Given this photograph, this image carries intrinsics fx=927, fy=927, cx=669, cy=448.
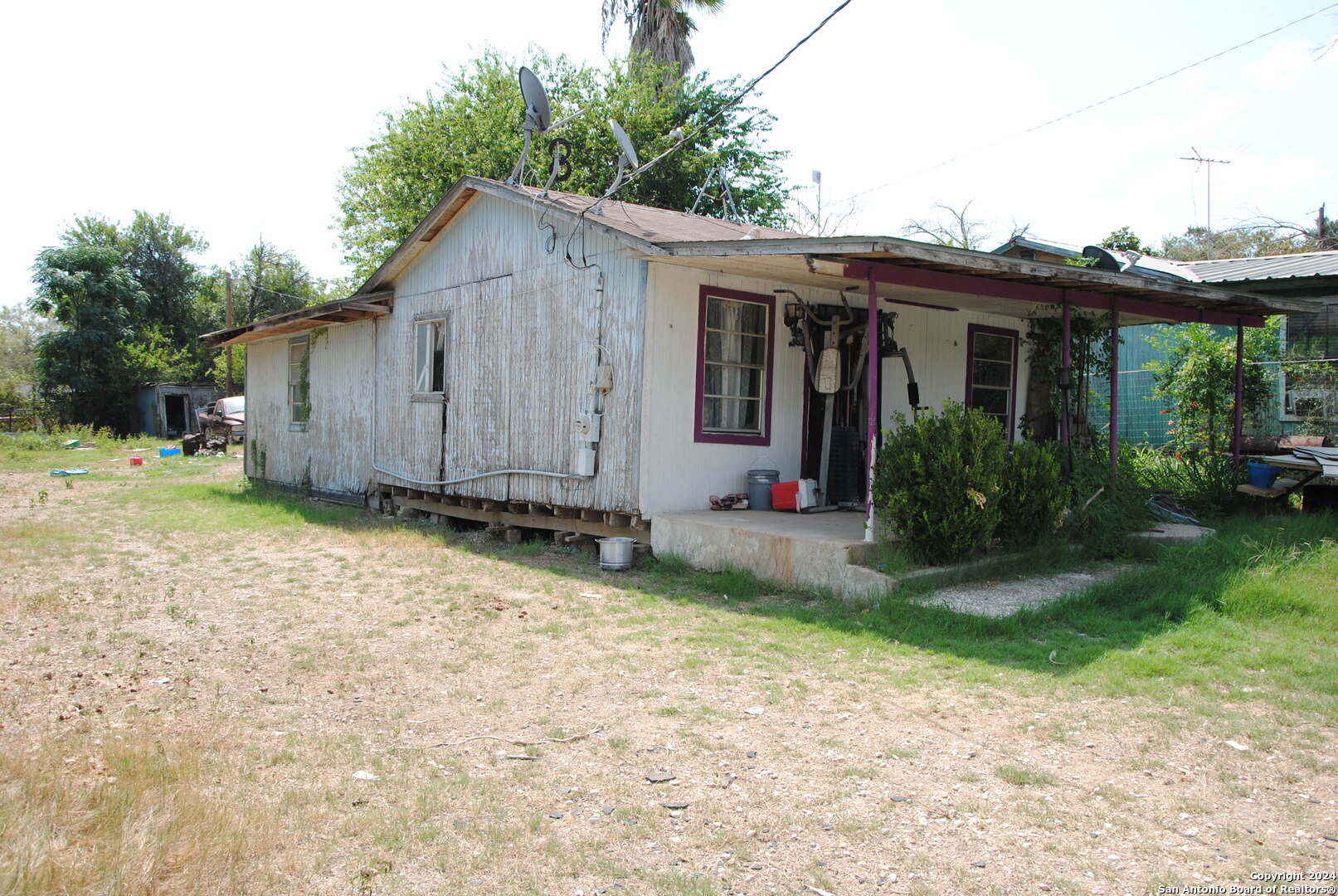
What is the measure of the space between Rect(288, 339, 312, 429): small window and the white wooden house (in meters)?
2.73

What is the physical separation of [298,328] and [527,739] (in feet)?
41.6

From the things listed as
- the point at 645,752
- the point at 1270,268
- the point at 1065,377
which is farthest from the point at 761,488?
the point at 1270,268

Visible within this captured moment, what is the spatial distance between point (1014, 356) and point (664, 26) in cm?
1773

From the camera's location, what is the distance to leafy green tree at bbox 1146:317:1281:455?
467 inches

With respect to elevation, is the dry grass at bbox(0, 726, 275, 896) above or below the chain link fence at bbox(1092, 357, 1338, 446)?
below

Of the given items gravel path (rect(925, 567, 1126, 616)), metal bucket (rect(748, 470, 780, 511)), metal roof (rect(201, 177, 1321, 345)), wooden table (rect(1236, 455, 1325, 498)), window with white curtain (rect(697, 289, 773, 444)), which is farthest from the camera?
metal bucket (rect(748, 470, 780, 511))

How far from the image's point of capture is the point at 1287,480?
961 centimetres

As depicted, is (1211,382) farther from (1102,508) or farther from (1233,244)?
(1233,244)

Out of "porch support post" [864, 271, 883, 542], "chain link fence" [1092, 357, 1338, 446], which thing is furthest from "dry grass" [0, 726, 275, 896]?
"chain link fence" [1092, 357, 1338, 446]

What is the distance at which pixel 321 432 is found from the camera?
15.0 metres

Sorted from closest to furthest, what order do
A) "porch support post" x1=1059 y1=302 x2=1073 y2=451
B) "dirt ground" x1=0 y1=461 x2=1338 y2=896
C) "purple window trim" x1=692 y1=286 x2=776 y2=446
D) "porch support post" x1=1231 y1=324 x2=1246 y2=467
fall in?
1. "dirt ground" x1=0 y1=461 x2=1338 y2=896
2. "porch support post" x1=1059 y1=302 x2=1073 y2=451
3. "purple window trim" x1=692 y1=286 x2=776 y2=446
4. "porch support post" x1=1231 y1=324 x2=1246 y2=467

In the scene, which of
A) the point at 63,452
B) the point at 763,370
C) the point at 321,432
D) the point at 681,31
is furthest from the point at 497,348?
the point at 63,452

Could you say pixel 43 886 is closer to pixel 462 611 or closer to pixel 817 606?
pixel 462 611

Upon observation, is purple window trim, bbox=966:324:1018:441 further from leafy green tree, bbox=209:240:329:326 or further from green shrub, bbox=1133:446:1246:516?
leafy green tree, bbox=209:240:329:326
